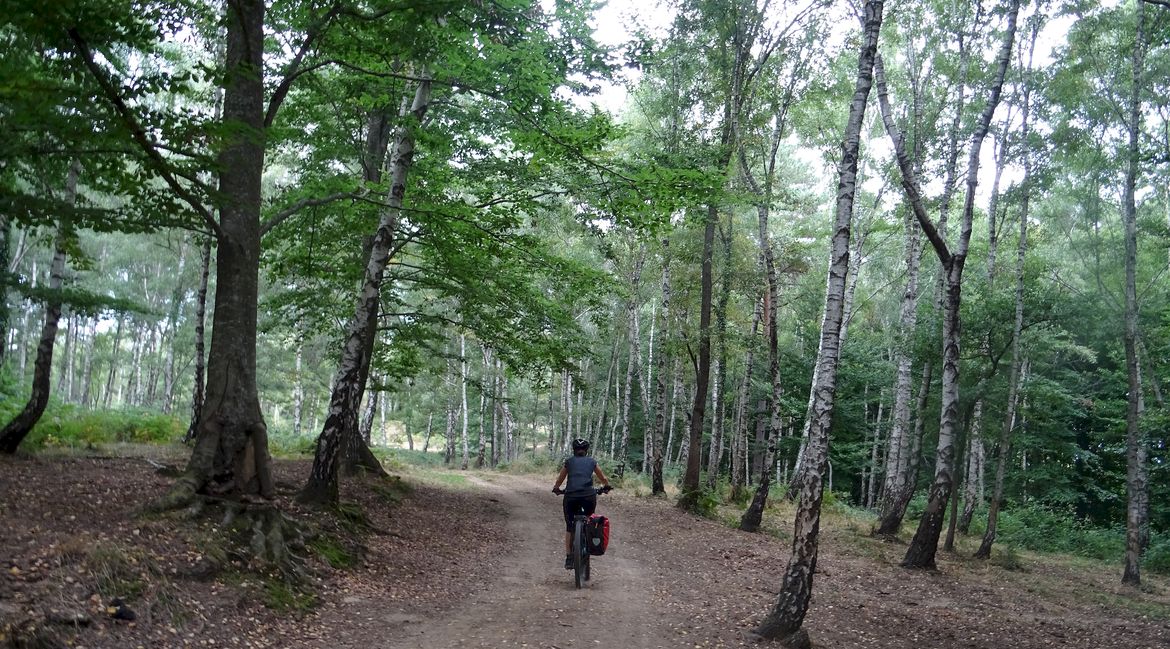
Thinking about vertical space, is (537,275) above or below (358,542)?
above

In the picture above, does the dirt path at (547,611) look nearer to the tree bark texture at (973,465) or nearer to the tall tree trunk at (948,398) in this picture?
the tall tree trunk at (948,398)

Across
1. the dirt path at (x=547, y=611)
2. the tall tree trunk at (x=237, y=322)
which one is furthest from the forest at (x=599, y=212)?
the dirt path at (x=547, y=611)

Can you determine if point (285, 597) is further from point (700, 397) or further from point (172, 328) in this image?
point (172, 328)

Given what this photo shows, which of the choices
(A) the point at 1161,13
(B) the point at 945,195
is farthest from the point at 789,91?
(A) the point at 1161,13

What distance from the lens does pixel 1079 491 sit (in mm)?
28094

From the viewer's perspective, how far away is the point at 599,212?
1221cm

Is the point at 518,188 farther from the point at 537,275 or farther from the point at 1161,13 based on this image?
the point at 1161,13

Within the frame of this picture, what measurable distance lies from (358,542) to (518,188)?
6.71 m

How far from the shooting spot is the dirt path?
19.5ft

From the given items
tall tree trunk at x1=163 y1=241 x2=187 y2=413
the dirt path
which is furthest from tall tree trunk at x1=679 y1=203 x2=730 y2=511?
tall tree trunk at x1=163 y1=241 x2=187 y2=413

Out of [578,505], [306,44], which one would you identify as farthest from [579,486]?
[306,44]

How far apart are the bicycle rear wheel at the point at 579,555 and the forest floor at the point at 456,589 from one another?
257mm

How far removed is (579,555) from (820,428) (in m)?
3.16

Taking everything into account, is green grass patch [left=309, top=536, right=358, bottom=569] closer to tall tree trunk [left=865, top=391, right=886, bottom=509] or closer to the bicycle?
the bicycle
